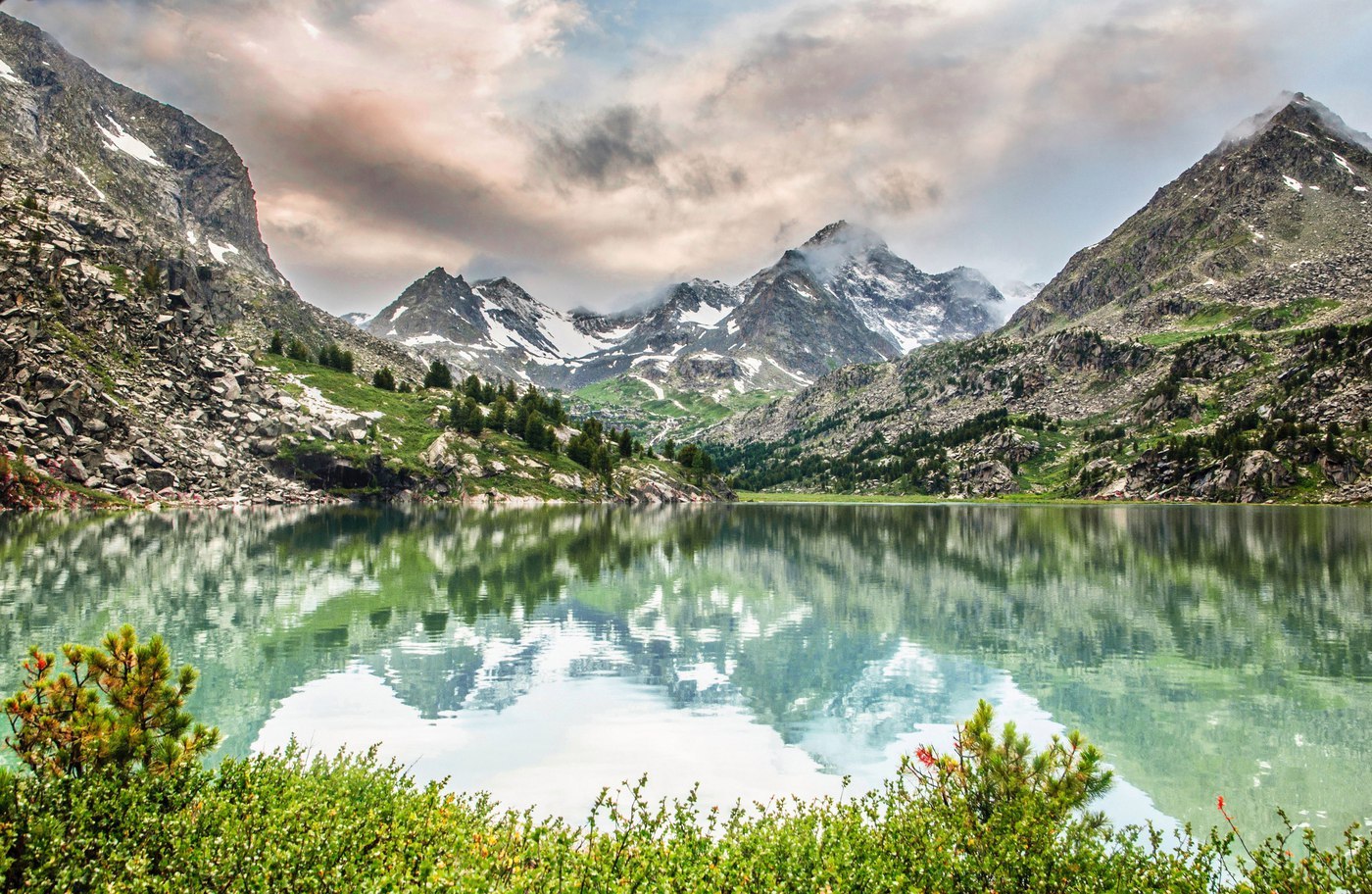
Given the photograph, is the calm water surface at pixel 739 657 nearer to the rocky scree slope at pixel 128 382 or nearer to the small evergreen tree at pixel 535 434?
the rocky scree slope at pixel 128 382

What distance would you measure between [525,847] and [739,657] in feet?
68.7

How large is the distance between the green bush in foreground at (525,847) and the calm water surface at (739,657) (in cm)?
585

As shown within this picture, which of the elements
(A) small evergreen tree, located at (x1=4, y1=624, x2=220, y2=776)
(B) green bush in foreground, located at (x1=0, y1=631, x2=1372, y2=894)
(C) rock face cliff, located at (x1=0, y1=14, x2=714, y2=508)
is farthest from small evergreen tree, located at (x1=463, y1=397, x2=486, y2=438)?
(B) green bush in foreground, located at (x1=0, y1=631, x2=1372, y2=894)

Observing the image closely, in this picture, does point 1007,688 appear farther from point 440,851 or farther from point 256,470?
point 256,470

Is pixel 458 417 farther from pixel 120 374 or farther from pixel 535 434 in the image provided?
pixel 120 374

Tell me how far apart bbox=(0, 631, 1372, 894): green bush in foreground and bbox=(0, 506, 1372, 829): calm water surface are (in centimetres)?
585

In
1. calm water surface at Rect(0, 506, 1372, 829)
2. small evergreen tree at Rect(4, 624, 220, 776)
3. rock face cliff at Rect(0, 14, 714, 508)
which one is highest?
rock face cliff at Rect(0, 14, 714, 508)

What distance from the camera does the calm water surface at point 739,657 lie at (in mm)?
18688

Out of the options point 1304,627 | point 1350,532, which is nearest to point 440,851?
point 1304,627

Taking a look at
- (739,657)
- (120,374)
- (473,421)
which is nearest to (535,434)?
(473,421)

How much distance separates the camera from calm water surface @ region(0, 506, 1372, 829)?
18.7 m

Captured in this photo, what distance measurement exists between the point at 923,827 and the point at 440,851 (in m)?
7.50

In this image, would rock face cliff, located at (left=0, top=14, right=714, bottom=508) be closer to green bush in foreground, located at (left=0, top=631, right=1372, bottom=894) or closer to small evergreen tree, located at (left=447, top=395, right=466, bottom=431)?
small evergreen tree, located at (left=447, top=395, right=466, bottom=431)

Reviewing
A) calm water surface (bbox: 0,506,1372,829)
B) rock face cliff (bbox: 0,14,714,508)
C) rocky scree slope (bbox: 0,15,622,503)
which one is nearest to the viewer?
calm water surface (bbox: 0,506,1372,829)
